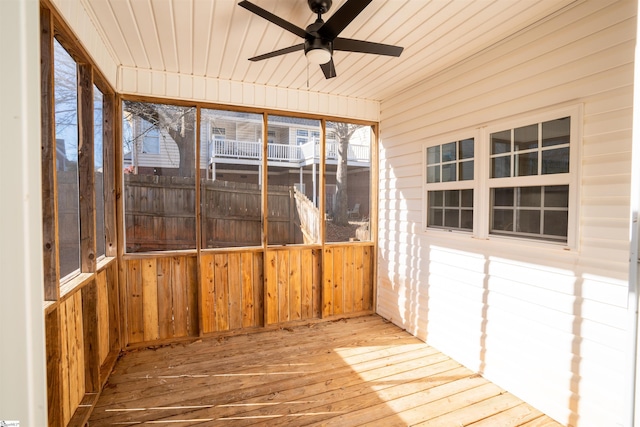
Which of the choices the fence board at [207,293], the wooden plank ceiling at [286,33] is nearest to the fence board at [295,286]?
the fence board at [207,293]

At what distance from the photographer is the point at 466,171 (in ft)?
10.1

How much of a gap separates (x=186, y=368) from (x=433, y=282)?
263 cm

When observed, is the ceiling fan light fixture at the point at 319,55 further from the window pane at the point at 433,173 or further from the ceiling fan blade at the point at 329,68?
the window pane at the point at 433,173

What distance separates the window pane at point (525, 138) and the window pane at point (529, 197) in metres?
0.33

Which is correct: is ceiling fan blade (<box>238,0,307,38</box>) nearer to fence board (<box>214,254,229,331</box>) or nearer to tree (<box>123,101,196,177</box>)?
tree (<box>123,101,196,177</box>)

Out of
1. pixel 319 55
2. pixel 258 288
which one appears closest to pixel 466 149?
pixel 319 55

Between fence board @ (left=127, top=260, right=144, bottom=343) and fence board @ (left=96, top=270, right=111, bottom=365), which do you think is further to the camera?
fence board @ (left=127, top=260, right=144, bottom=343)

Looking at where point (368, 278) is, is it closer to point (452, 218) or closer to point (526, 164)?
point (452, 218)

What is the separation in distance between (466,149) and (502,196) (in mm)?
604

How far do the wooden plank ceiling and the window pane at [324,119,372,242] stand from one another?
2.85ft

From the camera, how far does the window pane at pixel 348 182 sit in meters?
4.19

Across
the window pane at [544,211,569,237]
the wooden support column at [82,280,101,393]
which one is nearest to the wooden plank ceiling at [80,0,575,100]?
the window pane at [544,211,569,237]

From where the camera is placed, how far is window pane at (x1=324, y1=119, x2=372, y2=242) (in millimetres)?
4191

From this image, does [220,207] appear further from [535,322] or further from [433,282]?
[535,322]
